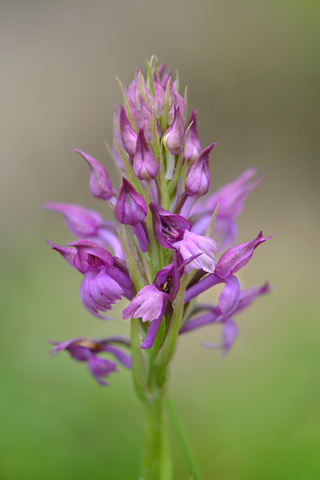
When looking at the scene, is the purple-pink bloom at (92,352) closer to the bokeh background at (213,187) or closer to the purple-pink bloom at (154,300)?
A: the purple-pink bloom at (154,300)

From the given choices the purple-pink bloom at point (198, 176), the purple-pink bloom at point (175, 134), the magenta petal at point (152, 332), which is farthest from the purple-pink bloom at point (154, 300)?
the purple-pink bloom at point (175, 134)

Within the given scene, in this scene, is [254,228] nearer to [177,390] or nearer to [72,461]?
[177,390]

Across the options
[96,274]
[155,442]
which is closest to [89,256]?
[96,274]

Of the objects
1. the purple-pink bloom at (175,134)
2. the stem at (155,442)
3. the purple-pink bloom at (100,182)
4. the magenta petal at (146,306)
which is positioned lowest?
the stem at (155,442)

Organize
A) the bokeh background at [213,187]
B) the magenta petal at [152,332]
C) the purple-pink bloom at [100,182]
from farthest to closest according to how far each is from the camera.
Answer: the bokeh background at [213,187], the purple-pink bloom at [100,182], the magenta petal at [152,332]

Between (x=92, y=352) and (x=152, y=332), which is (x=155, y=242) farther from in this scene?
(x=92, y=352)
